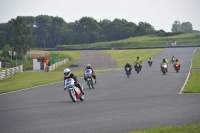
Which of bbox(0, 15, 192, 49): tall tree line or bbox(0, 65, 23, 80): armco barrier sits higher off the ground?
bbox(0, 15, 192, 49): tall tree line

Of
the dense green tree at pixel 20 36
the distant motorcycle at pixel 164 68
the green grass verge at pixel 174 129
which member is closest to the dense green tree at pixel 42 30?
the dense green tree at pixel 20 36

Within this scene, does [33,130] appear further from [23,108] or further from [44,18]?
[44,18]

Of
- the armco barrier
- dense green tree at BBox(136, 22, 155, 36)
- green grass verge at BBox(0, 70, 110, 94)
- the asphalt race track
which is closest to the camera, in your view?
the asphalt race track

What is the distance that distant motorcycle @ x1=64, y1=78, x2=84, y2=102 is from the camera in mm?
17500

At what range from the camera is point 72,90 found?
1773 cm

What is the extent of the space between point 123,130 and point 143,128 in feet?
1.78

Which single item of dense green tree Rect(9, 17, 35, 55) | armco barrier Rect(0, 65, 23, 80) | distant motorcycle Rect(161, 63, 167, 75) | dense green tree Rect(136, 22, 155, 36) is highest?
dense green tree Rect(136, 22, 155, 36)

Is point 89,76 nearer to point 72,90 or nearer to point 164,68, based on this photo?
point 72,90

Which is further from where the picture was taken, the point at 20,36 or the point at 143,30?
the point at 143,30

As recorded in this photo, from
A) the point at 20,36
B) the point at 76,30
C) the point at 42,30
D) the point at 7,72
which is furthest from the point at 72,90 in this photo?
the point at 76,30

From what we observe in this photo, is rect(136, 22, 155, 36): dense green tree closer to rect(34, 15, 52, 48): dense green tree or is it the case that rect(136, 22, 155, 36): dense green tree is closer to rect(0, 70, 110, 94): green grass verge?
rect(34, 15, 52, 48): dense green tree

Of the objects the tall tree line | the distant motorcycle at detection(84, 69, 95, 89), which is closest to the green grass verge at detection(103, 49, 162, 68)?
the tall tree line

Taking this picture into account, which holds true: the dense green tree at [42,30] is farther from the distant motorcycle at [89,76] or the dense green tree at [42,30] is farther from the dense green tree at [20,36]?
the distant motorcycle at [89,76]

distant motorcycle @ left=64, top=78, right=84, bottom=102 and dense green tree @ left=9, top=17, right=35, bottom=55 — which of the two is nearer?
distant motorcycle @ left=64, top=78, right=84, bottom=102
